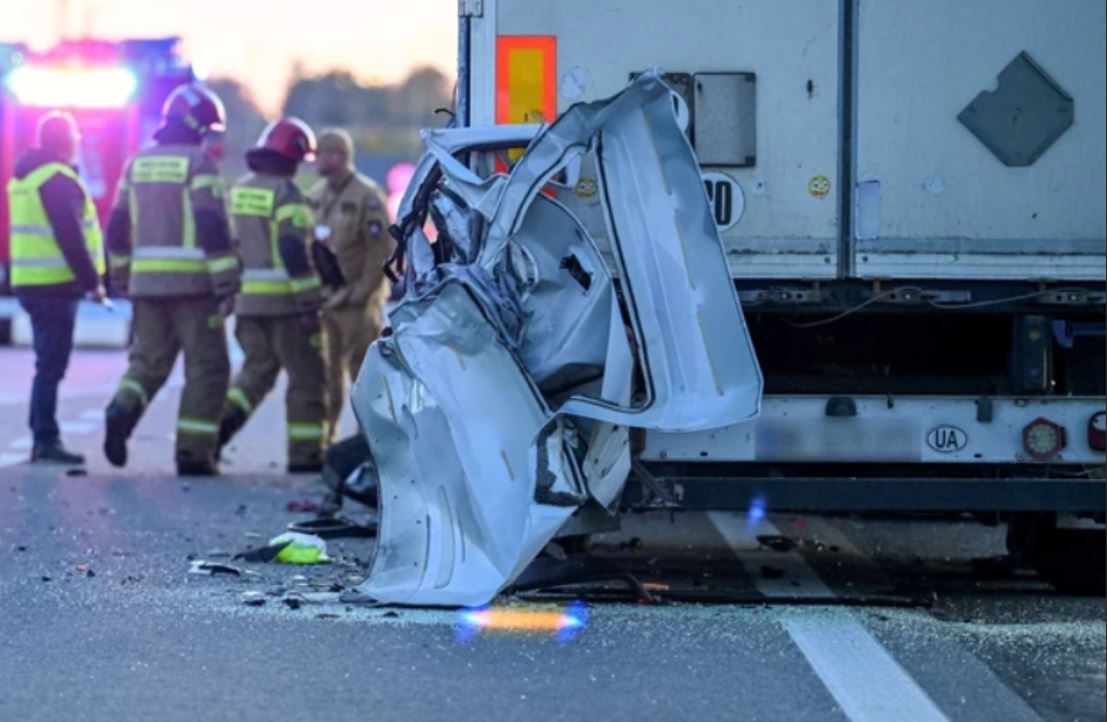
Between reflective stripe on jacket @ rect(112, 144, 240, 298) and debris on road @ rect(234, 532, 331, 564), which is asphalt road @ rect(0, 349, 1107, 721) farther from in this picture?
reflective stripe on jacket @ rect(112, 144, 240, 298)

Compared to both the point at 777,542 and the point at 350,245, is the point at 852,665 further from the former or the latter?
the point at 350,245

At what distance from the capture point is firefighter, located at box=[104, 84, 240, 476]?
13586 millimetres

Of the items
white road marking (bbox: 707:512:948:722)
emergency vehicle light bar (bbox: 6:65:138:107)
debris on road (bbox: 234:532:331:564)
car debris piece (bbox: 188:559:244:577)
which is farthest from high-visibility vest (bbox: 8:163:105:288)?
emergency vehicle light bar (bbox: 6:65:138:107)

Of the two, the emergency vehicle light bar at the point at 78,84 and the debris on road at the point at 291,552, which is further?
the emergency vehicle light bar at the point at 78,84

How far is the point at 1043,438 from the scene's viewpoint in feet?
26.8

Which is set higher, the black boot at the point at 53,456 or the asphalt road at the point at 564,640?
the asphalt road at the point at 564,640

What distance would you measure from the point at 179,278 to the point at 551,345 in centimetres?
602

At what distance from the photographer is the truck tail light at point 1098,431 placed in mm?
8148

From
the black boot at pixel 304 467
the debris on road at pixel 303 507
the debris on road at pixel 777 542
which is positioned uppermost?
the debris on road at pixel 777 542

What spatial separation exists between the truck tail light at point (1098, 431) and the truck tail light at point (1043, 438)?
9cm

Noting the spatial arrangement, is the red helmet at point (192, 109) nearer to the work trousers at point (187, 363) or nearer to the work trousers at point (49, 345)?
the work trousers at point (187, 363)

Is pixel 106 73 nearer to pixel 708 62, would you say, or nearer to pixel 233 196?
pixel 233 196

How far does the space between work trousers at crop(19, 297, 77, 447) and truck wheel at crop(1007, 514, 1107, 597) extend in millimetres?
6941

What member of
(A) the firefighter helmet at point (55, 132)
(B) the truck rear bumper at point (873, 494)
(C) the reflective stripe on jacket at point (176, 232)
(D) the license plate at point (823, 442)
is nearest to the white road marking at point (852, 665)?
(B) the truck rear bumper at point (873, 494)
